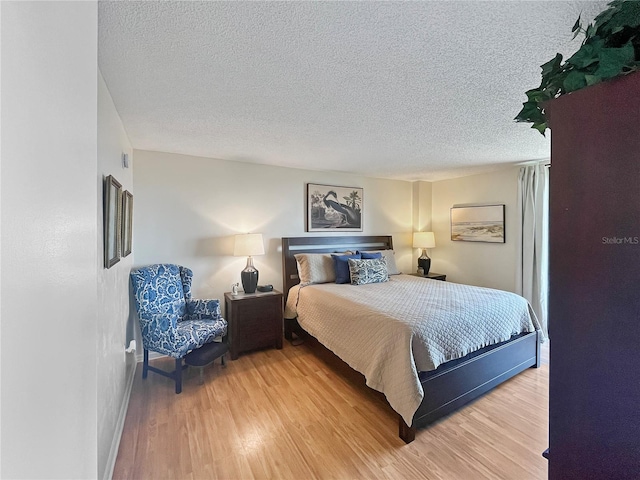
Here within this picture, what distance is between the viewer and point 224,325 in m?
2.71

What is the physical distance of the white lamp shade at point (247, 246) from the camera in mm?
3131

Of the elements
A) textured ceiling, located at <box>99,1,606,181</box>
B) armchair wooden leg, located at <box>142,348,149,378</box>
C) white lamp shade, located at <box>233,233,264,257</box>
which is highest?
textured ceiling, located at <box>99,1,606,181</box>

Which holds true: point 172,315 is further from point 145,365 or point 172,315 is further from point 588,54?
point 588,54

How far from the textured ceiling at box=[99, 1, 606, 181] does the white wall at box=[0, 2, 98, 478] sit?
63 cm

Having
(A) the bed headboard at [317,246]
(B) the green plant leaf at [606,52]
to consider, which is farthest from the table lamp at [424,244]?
(B) the green plant leaf at [606,52]

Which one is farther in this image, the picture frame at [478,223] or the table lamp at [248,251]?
the picture frame at [478,223]

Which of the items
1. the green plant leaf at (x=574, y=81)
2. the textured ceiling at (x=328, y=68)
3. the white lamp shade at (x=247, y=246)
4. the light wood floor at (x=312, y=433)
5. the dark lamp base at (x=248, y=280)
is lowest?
the light wood floor at (x=312, y=433)

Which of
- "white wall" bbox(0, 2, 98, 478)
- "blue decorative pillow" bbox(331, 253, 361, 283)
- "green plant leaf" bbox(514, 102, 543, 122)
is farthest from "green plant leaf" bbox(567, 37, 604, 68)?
"blue decorative pillow" bbox(331, 253, 361, 283)

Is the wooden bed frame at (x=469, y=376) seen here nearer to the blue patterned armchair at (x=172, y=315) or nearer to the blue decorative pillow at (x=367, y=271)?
the blue decorative pillow at (x=367, y=271)

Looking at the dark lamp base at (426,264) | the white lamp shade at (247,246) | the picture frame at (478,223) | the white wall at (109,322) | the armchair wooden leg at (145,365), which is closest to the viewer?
the white wall at (109,322)

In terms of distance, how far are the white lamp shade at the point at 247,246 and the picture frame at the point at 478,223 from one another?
10.2 ft

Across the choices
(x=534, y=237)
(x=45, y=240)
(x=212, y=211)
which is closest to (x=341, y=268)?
(x=212, y=211)

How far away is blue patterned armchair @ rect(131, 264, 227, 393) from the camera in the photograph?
2336 millimetres

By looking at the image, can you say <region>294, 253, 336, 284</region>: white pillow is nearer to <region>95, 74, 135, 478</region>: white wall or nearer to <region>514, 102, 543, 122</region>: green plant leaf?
<region>95, 74, 135, 478</region>: white wall
